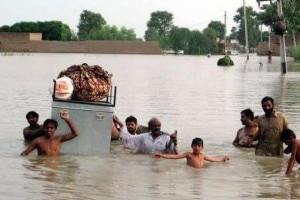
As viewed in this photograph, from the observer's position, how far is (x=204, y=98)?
23.8m

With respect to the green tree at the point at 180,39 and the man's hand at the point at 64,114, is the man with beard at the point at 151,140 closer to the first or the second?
the man's hand at the point at 64,114

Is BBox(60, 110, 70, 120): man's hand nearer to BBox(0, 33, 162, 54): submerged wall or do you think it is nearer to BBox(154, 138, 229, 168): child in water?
BBox(154, 138, 229, 168): child in water

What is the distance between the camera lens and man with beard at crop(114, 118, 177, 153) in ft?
35.4

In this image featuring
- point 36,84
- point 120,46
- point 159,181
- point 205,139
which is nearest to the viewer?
point 159,181

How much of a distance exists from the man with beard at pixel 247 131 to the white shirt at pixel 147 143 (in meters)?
1.86

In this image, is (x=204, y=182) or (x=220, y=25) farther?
(x=220, y=25)

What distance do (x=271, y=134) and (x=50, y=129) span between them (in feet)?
10.9

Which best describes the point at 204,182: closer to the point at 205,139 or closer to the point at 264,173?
the point at 264,173

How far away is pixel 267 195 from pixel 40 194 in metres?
2.63

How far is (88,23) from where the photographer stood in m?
154

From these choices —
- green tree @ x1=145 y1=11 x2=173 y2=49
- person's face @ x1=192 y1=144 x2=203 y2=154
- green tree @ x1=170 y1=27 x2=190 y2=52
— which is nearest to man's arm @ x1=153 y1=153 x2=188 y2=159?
person's face @ x1=192 y1=144 x2=203 y2=154

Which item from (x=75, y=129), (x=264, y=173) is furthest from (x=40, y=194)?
(x=264, y=173)

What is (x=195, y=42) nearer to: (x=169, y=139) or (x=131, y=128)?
(x=131, y=128)

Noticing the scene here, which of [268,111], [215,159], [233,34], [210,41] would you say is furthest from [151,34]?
[215,159]
